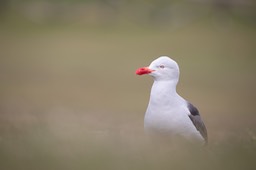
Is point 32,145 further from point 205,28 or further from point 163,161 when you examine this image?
point 205,28

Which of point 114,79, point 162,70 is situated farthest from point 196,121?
point 114,79

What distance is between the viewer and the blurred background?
8.11 metres

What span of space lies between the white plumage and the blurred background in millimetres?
249

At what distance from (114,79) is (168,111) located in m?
21.2

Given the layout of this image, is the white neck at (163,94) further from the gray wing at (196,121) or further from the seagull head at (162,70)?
the gray wing at (196,121)

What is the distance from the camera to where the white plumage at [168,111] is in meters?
9.41

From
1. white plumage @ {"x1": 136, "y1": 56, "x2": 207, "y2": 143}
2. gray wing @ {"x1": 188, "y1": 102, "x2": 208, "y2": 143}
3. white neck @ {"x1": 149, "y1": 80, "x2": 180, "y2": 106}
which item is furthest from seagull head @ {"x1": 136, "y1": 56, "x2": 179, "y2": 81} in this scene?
gray wing @ {"x1": 188, "y1": 102, "x2": 208, "y2": 143}

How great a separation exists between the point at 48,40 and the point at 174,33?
6.31m

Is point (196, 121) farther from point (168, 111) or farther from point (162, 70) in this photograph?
point (162, 70)

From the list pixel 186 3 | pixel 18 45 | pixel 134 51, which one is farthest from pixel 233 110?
pixel 186 3

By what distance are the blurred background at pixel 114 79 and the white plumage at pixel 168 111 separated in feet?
0.82

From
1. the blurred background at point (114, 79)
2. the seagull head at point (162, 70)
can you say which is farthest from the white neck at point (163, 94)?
the blurred background at point (114, 79)

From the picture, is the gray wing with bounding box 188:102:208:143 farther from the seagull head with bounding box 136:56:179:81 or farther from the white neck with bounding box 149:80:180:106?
the seagull head with bounding box 136:56:179:81

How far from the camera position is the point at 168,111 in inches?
373
